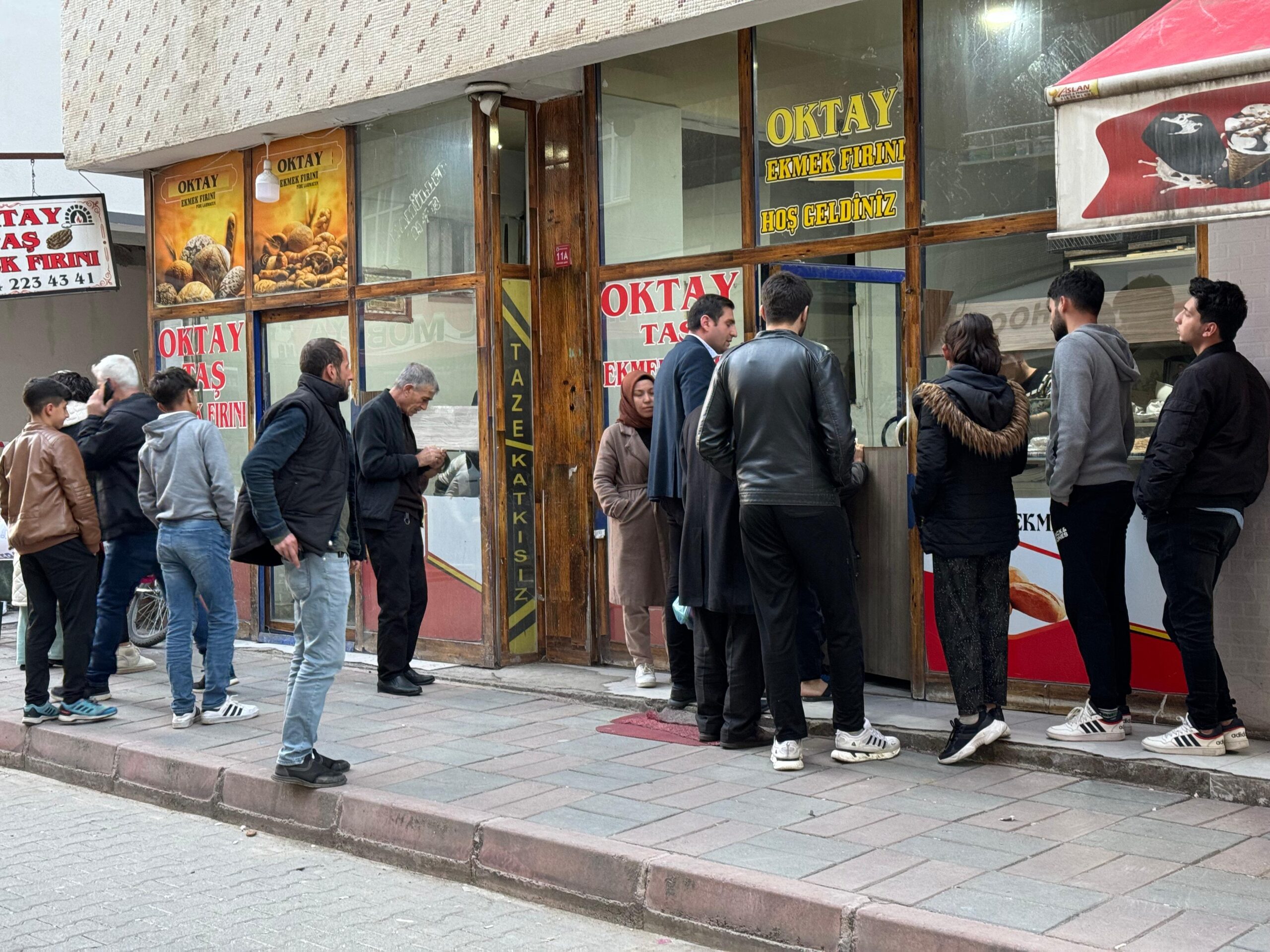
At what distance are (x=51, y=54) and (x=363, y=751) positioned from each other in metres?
11.5

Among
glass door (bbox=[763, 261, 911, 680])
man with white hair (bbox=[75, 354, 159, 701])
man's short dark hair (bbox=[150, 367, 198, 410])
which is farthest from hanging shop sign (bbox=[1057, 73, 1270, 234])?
man with white hair (bbox=[75, 354, 159, 701])

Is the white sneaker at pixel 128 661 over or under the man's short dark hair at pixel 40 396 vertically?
under

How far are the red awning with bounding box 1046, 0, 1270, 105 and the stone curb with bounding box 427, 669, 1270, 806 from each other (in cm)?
271

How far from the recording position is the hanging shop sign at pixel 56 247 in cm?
1133

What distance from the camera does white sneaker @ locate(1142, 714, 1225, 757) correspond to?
18.5 feet

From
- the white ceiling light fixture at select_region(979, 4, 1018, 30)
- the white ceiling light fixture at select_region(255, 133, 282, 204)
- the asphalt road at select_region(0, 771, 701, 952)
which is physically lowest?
the asphalt road at select_region(0, 771, 701, 952)

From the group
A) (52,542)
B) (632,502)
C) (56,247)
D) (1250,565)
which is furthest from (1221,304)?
(56,247)

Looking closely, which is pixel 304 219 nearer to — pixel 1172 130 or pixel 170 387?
pixel 170 387

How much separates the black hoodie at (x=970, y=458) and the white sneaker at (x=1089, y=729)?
0.82 meters

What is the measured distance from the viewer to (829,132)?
7.42 metres

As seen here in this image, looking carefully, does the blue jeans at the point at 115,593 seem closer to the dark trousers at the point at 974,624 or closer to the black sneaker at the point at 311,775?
the black sneaker at the point at 311,775

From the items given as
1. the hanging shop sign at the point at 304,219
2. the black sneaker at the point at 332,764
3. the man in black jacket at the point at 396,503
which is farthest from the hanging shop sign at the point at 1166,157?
the hanging shop sign at the point at 304,219

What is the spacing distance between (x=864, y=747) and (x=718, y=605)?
0.89m

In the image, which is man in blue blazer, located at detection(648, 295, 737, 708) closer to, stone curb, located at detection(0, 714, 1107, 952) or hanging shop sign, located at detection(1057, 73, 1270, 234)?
stone curb, located at detection(0, 714, 1107, 952)
